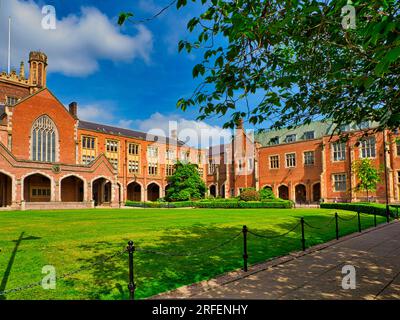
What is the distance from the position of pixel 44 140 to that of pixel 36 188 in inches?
264

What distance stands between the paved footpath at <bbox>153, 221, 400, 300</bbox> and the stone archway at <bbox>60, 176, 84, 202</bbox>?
39968 millimetres

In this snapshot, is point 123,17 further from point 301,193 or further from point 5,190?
point 301,193

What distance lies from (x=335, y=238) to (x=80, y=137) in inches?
1670

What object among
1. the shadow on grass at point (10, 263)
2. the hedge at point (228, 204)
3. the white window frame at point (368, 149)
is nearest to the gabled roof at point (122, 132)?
the hedge at point (228, 204)

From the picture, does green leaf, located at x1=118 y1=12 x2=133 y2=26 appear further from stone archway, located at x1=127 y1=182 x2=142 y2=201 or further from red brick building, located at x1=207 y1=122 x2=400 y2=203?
stone archway, located at x1=127 y1=182 x2=142 y2=201

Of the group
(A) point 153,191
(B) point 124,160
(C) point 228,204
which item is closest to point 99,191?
(B) point 124,160

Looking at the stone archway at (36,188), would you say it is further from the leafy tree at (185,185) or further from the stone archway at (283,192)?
the stone archway at (283,192)

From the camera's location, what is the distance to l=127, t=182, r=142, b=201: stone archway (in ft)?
178

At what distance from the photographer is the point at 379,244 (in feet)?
33.6

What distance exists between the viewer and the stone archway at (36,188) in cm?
3794

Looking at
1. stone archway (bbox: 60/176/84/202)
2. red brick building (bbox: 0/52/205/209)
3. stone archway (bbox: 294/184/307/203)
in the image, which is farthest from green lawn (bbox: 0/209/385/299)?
stone archway (bbox: 294/184/307/203)

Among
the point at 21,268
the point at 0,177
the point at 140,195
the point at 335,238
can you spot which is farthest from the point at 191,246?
the point at 140,195

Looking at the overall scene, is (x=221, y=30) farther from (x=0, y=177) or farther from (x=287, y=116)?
(x=0, y=177)
